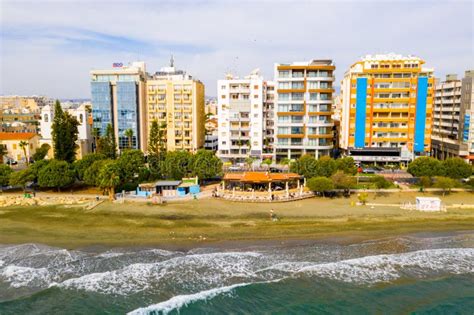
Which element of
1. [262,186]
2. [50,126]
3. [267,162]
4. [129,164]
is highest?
[50,126]

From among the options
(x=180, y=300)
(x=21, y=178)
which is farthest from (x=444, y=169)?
(x=21, y=178)

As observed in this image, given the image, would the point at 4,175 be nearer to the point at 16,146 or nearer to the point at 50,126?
the point at 50,126

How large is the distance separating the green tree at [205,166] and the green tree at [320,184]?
1875 centimetres

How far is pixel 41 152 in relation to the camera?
92.6m

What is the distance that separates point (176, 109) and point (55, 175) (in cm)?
3984

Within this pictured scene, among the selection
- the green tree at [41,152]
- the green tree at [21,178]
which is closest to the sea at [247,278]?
the green tree at [21,178]

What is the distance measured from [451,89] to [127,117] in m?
92.7

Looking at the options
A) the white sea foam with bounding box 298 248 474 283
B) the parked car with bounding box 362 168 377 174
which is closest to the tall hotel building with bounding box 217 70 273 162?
the parked car with bounding box 362 168 377 174

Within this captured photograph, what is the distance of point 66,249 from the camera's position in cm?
4397

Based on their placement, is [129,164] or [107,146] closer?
[129,164]

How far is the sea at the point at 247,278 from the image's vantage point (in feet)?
107

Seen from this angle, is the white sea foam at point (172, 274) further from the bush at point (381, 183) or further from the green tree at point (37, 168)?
the green tree at point (37, 168)

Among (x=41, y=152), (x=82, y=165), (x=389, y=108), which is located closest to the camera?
(x=82, y=165)

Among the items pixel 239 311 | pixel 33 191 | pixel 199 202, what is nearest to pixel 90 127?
pixel 33 191
